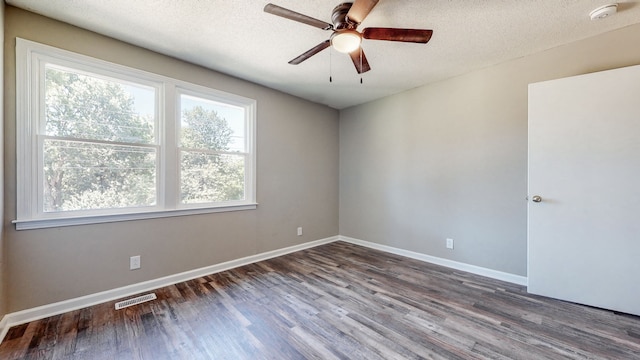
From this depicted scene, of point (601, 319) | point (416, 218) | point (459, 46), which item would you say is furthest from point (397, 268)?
point (459, 46)

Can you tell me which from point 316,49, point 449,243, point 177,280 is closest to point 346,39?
point 316,49

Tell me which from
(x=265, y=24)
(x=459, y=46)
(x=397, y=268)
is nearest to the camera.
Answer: (x=265, y=24)

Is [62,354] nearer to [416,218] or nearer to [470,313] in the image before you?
[470,313]

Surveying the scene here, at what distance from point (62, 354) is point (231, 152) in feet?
7.50

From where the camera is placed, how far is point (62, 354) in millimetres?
1615

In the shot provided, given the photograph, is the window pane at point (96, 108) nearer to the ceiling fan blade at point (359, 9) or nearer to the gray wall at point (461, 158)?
the ceiling fan blade at point (359, 9)

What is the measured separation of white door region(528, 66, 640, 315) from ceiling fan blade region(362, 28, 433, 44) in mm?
1561

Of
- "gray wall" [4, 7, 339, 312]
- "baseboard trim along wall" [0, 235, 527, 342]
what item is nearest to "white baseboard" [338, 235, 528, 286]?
"baseboard trim along wall" [0, 235, 527, 342]

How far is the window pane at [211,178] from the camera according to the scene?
9.42ft

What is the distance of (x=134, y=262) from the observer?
2453 millimetres

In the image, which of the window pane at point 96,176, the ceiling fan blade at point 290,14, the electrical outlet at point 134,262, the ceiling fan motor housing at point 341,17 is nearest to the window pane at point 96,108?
the window pane at point 96,176

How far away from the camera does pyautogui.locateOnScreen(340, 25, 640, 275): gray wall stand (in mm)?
2615

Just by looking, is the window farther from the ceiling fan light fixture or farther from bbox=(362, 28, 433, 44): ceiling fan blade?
bbox=(362, 28, 433, 44): ceiling fan blade

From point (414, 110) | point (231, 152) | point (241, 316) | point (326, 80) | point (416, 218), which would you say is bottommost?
point (241, 316)
